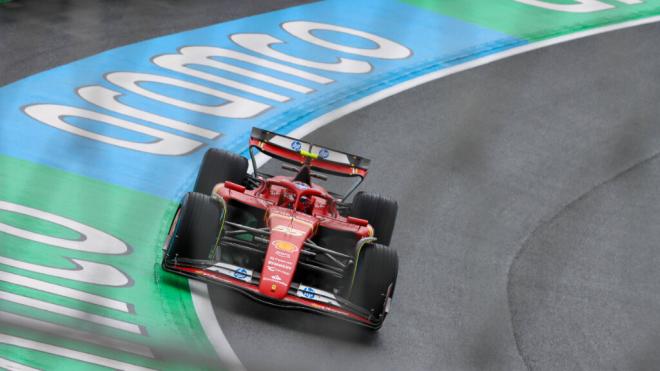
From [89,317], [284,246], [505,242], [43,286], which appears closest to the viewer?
[89,317]

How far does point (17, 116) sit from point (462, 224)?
8.84 ft

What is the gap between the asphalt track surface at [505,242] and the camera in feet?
12.4

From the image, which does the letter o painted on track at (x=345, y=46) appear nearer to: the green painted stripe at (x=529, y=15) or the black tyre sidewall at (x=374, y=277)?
the green painted stripe at (x=529, y=15)

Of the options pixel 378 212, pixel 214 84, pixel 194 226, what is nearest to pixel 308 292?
pixel 194 226

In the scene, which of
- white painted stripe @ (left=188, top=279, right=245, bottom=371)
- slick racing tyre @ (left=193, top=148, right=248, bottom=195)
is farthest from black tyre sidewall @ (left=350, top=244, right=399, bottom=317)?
slick racing tyre @ (left=193, top=148, right=248, bottom=195)

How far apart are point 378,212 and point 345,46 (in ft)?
12.3

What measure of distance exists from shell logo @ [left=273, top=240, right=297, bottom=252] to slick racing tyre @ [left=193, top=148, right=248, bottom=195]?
2.47ft

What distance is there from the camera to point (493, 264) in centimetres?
567

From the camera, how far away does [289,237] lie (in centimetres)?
470

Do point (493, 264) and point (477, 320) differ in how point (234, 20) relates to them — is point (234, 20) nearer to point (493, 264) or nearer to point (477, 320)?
point (493, 264)

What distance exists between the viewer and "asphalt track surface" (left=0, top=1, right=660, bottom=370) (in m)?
3.77

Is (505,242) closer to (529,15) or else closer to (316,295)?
(316,295)

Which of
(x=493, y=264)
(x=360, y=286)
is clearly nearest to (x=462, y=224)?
(x=493, y=264)

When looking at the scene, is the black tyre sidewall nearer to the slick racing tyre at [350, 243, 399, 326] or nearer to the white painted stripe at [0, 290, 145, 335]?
the slick racing tyre at [350, 243, 399, 326]
